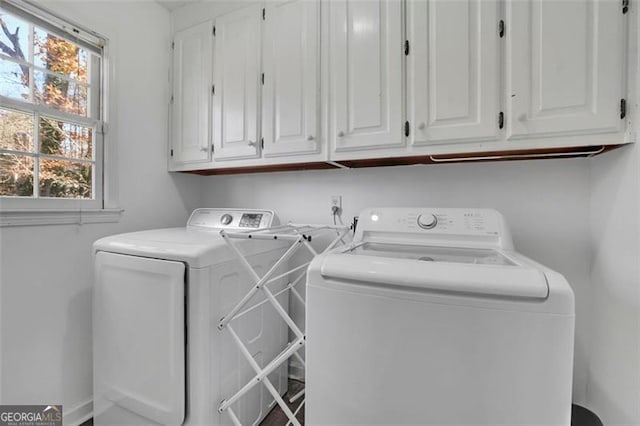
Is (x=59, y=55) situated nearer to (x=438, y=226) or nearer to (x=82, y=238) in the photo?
(x=82, y=238)

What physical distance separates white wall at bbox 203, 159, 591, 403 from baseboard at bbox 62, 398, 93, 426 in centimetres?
167

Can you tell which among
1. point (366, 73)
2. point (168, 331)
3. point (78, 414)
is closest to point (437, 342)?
point (168, 331)

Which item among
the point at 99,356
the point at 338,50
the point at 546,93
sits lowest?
Result: the point at 99,356

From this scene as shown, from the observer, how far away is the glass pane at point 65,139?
1.57 meters

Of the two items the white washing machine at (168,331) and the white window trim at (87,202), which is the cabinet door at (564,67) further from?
the white window trim at (87,202)

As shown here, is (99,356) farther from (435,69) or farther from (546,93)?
(546,93)

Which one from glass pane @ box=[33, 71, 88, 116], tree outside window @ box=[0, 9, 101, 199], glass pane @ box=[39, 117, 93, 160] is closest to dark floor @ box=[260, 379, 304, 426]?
tree outside window @ box=[0, 9, 101, 199]

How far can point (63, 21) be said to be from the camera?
1.61m

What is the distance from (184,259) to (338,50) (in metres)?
1.35

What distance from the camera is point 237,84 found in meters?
1.87

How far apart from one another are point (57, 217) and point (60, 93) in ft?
2.35

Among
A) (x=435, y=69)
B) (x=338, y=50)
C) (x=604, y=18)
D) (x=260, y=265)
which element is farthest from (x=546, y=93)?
(x=260, y=265)

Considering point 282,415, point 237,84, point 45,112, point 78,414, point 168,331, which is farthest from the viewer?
point 237,84

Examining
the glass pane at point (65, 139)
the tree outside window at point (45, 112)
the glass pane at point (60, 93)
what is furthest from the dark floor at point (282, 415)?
the glass pane at point (60, 93)
